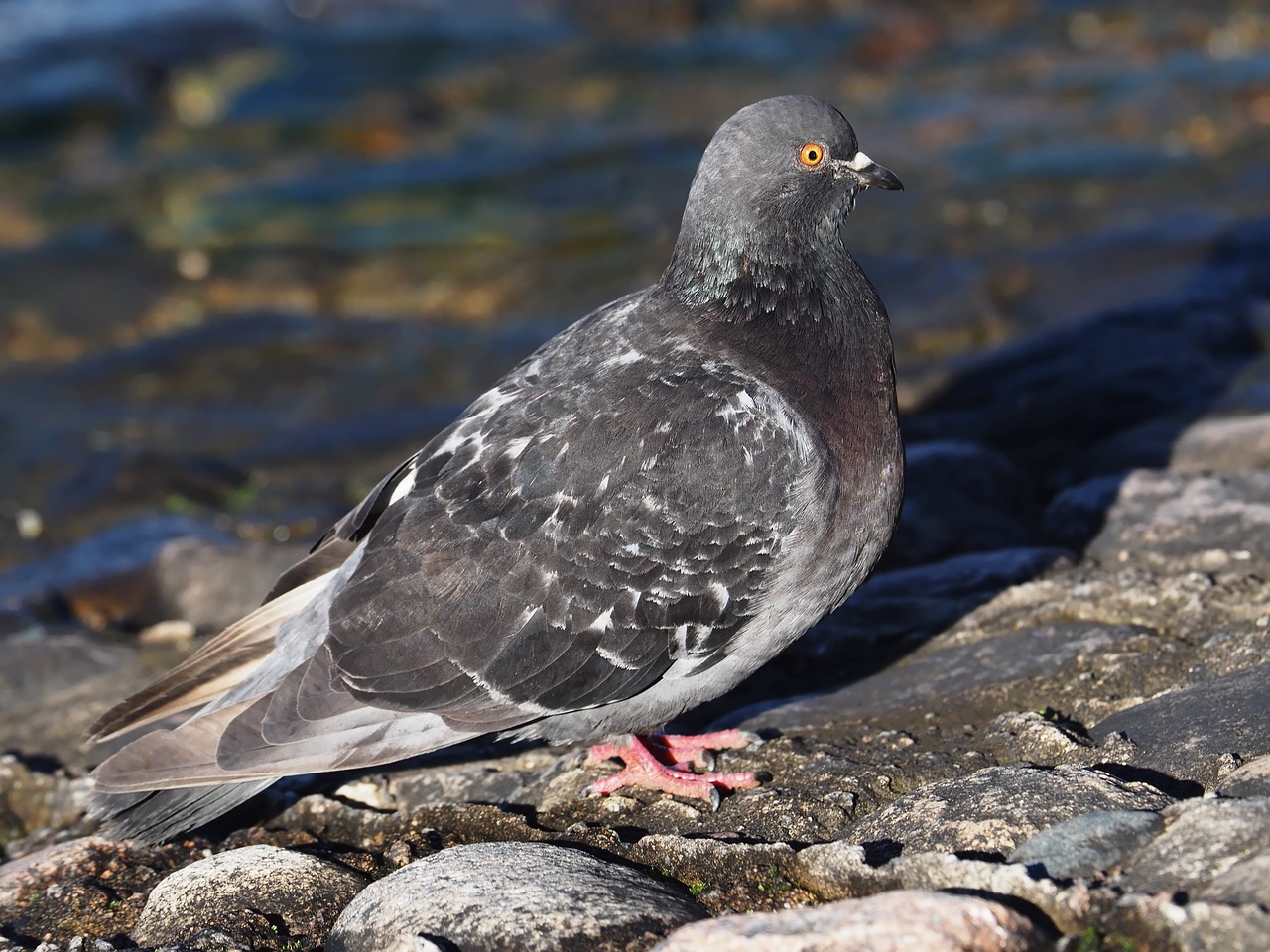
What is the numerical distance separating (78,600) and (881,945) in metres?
6.08

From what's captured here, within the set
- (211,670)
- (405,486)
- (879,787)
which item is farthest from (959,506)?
(211,670)

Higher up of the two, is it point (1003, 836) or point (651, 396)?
point (651, 396)

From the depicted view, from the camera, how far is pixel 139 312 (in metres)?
12.8

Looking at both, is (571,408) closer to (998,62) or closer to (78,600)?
(78,600)

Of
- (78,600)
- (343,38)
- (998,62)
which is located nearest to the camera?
(78,600)

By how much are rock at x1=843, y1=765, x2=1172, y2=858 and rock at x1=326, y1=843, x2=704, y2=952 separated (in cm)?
64

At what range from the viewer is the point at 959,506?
720cm

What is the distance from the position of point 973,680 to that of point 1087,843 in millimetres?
1557

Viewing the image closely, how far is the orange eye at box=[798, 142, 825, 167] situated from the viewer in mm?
5500

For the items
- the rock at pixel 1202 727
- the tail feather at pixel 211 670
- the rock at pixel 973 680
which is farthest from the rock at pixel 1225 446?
the tail feather at pixel 211 670

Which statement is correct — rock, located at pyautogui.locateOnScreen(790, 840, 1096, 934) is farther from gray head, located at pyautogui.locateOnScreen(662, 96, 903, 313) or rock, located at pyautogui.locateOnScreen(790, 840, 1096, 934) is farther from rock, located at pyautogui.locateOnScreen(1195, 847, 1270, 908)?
gray head, located at pyautogui.locateOnScreen(662, 96, 903, 313)

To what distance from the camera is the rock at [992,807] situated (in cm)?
396

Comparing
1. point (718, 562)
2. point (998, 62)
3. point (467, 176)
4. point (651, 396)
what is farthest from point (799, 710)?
point (998, 62)

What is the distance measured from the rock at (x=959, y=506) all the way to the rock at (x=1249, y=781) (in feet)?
9.04
